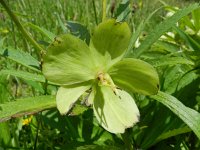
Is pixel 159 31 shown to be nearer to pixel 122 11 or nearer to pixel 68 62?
pixel 122 11

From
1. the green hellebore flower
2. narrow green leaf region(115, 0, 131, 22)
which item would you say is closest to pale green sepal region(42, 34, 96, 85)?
the green hellebore flower

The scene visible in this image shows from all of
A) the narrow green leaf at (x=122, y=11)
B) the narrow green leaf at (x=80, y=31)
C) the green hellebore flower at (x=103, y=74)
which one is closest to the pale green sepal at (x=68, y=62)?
the green hellebore flower at (x=103, y=74)

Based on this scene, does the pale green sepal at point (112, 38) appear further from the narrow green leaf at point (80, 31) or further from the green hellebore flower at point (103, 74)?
the narrow green leaf at point (80, 31)

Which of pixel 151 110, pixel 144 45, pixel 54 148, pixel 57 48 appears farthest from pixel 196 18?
pixel 57 48

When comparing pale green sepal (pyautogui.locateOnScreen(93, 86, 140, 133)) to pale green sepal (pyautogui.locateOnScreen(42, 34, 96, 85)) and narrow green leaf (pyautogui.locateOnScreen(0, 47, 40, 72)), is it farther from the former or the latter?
narrow green leaf (pyautogui.locateOnScreen(0, 47, 40, 72))

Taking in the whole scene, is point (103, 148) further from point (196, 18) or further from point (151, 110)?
point (196, 18)
